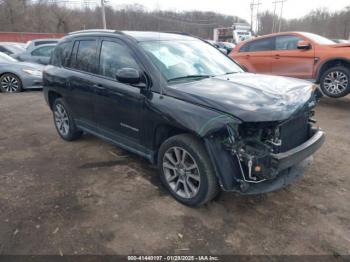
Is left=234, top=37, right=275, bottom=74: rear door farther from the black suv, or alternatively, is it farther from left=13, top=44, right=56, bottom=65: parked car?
left=13, top=44, right=56, bottom=65: parked car

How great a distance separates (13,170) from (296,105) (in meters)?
3.73

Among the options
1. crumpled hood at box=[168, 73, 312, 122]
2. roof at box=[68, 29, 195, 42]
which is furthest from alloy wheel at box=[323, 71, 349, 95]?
roof at box=[68, 29, 195, 42]

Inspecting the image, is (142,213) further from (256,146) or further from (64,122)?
(64,122)

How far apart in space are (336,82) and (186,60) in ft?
16.1

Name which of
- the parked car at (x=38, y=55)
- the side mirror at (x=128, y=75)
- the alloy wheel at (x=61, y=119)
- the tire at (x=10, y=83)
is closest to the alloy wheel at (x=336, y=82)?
the side mirror at (x=128, y=75)

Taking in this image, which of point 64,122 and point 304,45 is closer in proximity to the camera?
point 64,122

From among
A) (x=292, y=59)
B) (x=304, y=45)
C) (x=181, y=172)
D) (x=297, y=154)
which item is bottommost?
(x=181, y=172)

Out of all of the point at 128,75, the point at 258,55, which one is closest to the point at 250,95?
the point at 128,75

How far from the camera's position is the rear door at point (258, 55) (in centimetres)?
815

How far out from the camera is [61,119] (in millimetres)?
5176

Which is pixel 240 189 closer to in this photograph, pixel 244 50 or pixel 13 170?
pixel 13 170

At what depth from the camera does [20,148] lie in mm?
4863

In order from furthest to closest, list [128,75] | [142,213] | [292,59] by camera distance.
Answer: [292,59] < [128,75] < [142,213]

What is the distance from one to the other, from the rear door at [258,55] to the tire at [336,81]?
1562 mm
